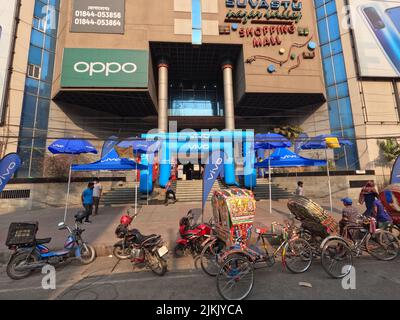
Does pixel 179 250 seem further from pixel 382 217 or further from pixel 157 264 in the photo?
pixel 382 217

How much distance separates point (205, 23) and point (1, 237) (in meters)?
23.5

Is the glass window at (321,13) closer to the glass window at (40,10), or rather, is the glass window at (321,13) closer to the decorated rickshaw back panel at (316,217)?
the decorated rickshaw back panel at (316,217)

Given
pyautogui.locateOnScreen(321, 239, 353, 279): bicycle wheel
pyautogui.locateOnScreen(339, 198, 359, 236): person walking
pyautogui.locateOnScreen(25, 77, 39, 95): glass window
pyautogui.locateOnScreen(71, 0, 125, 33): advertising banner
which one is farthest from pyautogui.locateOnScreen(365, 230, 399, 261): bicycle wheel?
pyautogui.locateOnScreen(25, 77, 39, 95): glass window

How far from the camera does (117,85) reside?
20.5m

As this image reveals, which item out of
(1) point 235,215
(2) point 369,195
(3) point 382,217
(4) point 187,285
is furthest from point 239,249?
(2) point 369,195

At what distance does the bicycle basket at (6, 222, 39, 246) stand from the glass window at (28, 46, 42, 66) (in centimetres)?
2054

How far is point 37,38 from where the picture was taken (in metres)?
20.4

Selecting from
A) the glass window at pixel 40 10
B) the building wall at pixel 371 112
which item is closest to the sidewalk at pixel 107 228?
the building wall at pixel 371 112

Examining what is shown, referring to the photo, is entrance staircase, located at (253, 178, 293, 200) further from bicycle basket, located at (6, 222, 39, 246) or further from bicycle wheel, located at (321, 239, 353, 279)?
bicycle basket, located at (6, 222, 39, 246)

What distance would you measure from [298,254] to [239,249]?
1668 millimetres

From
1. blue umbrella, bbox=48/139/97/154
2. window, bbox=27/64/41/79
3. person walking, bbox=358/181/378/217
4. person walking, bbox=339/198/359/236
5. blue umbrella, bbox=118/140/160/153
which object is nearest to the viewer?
person walking, bbox=339/198/359/236

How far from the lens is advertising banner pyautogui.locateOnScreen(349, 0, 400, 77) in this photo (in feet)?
68.2
